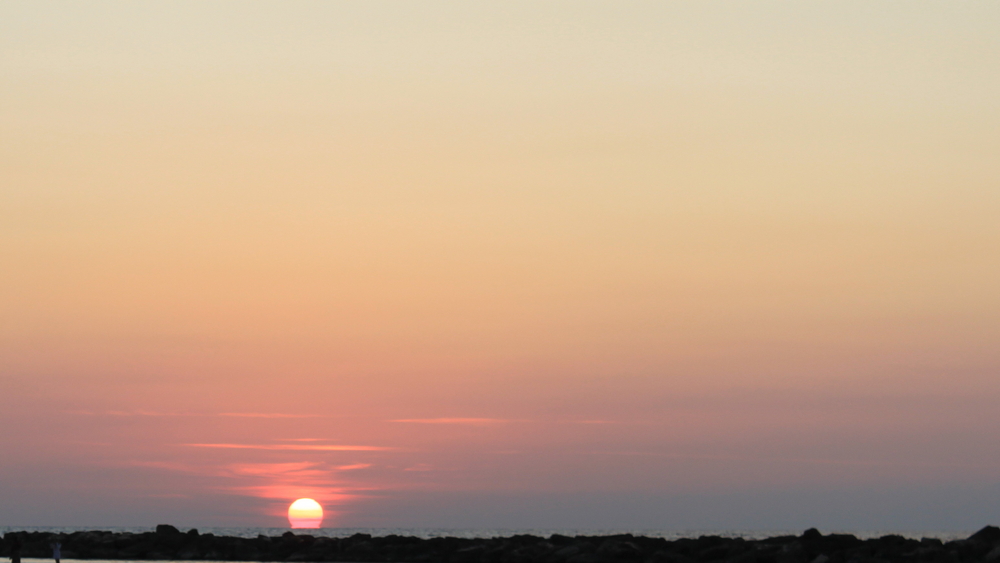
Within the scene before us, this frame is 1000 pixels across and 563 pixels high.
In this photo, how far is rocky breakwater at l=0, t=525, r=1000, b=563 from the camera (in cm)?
4531

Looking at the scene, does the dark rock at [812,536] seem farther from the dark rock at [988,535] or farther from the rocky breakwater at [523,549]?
the dark rock at [988,535]

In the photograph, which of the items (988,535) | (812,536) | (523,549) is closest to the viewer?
(988,535)

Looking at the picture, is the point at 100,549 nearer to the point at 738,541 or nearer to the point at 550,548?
the point at 550,548

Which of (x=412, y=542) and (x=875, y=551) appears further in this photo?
(x=412, y=542)

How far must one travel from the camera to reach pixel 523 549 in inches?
2093

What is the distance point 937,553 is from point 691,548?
36.8 feet

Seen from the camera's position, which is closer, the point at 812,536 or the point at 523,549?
the point at 812,536

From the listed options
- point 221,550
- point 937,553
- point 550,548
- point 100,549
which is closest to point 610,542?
point 550,548

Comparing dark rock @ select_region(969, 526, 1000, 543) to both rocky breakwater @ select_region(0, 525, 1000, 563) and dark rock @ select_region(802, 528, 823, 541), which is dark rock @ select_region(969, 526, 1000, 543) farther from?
dark rock @ select_region(802, 528, 823, 541)

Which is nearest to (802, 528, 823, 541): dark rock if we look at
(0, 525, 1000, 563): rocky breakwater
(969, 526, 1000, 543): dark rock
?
(0, 525, 1000, 563): rocky breakwater

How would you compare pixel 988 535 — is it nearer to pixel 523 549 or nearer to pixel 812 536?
pixel 812 536

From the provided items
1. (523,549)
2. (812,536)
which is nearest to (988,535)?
(812,536)

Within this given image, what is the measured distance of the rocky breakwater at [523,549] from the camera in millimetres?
45312

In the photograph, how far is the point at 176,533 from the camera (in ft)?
197
